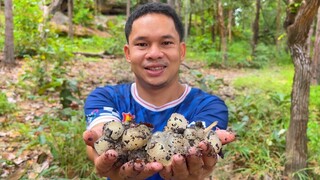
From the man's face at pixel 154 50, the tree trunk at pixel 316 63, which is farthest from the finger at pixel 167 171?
the tree trunk at pixel 316 63

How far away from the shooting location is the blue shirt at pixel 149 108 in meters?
1.70

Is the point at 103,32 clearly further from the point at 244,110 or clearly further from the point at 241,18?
the point at 244,110

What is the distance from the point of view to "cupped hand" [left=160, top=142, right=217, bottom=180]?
125 centimetres

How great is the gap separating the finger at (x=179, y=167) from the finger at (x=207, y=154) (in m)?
0.08

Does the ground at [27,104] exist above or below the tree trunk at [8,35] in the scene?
below

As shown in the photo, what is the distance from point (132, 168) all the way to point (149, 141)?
141 millimetres

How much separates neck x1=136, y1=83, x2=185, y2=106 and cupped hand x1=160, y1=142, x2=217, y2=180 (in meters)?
0.49

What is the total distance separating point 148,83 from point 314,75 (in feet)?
26.7

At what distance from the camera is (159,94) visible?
5.86 feet

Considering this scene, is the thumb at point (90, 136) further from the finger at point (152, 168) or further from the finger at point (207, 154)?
the finger at point (207, 154)

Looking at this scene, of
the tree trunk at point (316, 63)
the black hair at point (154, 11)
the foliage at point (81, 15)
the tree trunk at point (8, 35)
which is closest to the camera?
the black hair at point (154, 11)

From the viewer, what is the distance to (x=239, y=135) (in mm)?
4320

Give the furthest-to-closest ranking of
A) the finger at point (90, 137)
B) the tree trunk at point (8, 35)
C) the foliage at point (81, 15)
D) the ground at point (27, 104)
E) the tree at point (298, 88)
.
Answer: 1. the foliage at point (81, 15)
2. the tree trunk at point (8, 35)
3. the ground at point (27, 104)
4. the tree at point (298, 88)
5. the finger at point (90, 137)

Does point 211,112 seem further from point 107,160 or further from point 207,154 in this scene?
point 107,160
